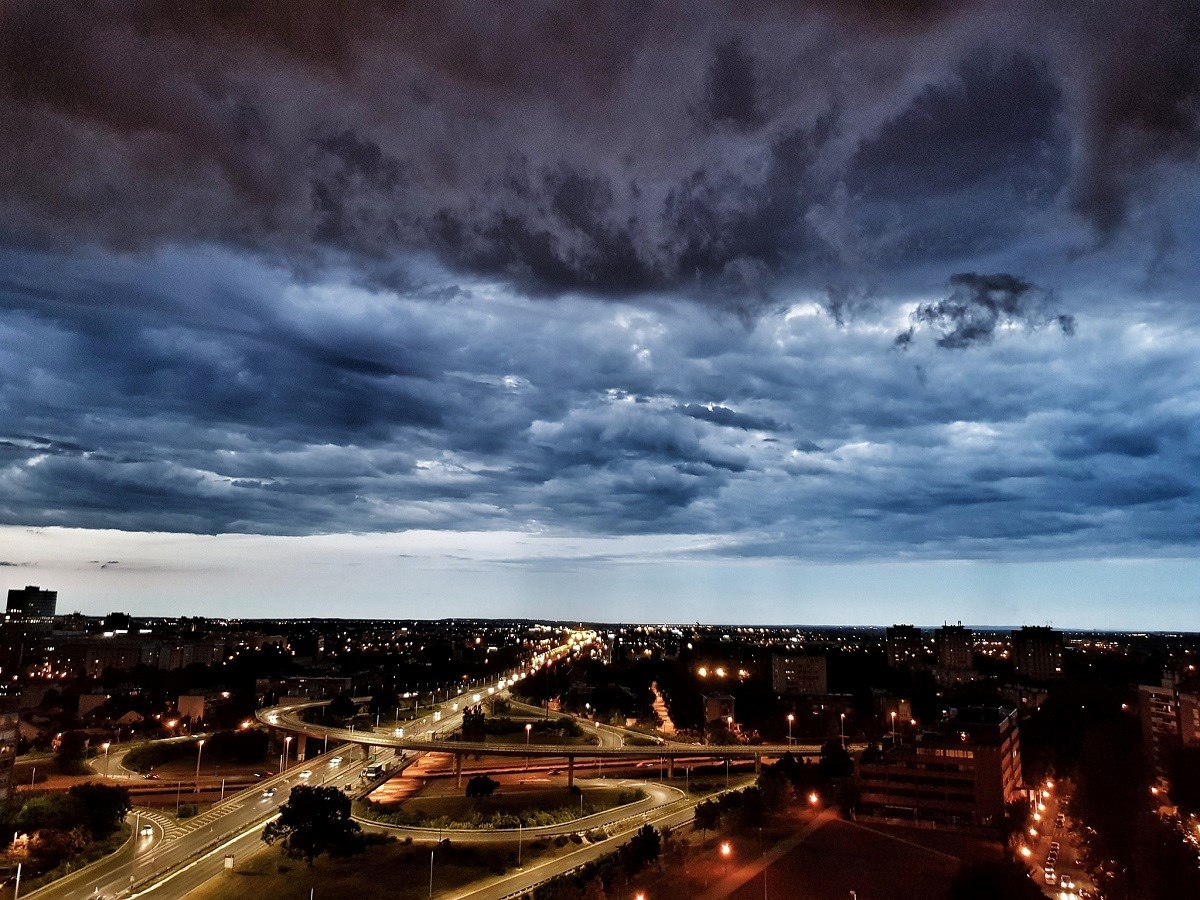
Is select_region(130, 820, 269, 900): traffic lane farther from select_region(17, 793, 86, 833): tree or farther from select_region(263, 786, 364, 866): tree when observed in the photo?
select_region(17, 793, 86, 833): tree

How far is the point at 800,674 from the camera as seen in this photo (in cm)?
15888

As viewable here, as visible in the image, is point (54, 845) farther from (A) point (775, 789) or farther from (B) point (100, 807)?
(A) point (775, 789)

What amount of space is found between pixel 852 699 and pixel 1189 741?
49716 mm

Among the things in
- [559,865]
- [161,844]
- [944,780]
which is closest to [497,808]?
[559,865]

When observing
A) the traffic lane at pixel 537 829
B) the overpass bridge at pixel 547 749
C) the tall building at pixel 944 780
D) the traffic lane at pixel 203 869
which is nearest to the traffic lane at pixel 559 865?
the traffic lane at pixel 537 829

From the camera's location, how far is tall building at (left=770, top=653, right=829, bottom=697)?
6191 inches

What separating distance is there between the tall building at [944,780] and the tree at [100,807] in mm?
61406

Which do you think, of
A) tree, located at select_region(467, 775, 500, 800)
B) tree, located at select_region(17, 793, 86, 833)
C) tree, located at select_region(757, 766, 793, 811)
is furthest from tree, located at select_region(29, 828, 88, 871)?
tree, located at select_region(757, 766, 793, 811)

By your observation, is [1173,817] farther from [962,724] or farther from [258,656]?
[258,656]

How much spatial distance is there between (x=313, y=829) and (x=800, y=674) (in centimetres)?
12161

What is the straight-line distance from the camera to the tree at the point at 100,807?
194 ft

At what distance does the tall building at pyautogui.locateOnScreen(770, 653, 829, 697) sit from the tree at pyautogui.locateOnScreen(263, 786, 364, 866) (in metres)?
113

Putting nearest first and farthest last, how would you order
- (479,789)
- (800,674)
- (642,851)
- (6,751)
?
(642,851), (6,751), (479,789), (800,674)

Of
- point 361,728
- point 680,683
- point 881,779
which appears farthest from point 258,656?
point 881,779
